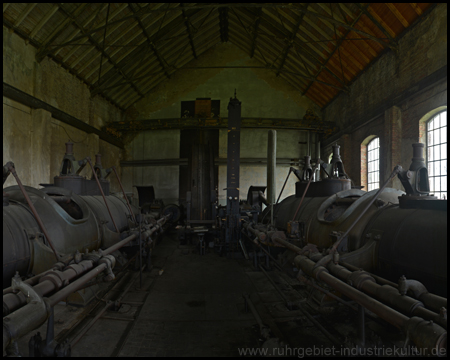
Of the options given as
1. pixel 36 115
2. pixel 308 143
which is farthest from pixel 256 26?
pixel 36 115

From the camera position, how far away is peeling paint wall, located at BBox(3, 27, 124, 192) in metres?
8.61

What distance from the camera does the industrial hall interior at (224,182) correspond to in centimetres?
300

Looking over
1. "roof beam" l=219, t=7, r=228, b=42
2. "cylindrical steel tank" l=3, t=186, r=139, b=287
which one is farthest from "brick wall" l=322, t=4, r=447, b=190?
"cylindrical steel tank" l=3, t=186, r=139, b=287

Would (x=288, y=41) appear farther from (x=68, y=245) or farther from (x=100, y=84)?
(x=68, y=245)

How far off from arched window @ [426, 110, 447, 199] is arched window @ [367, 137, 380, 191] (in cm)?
279

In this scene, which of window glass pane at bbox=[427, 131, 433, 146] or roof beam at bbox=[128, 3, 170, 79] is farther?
roof beam at bbox=[128, 3, 170, 79]

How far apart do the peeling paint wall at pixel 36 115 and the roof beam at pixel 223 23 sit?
7.76m

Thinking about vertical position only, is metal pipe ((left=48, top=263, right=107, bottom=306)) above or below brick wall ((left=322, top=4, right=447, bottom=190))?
below

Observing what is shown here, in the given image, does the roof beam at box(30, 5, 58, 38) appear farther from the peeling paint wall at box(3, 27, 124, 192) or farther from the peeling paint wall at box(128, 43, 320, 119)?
the peeling paint wall at box(128, 43, 320, 119)

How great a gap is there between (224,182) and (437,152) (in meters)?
10.4

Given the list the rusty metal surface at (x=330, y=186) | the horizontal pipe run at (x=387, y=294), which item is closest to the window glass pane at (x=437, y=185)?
the rusty metal surface at (x=330, y=186)

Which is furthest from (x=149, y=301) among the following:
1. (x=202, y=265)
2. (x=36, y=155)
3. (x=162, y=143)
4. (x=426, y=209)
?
(x=162, y=143)

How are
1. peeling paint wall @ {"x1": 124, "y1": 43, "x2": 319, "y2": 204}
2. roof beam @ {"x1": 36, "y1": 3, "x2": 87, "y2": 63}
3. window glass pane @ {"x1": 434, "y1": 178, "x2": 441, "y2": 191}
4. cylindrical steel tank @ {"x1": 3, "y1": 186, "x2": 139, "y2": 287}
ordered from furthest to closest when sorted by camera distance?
peeling paint wall @ {"x1": 124, "y1": 43, "x2": 319, "y2": 204} < roof beam @ {"x1": 36, "y1": 3, "x2": 87, "y2": 63} < window glass pane @ {"x1": 434, "y1": 178, "x2": 441, "y2": 191} < cylindrical steel tank @ {"x1": 3, "y1": 186, "x2": 139, "y2": 287}

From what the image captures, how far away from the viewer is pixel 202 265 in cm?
725
